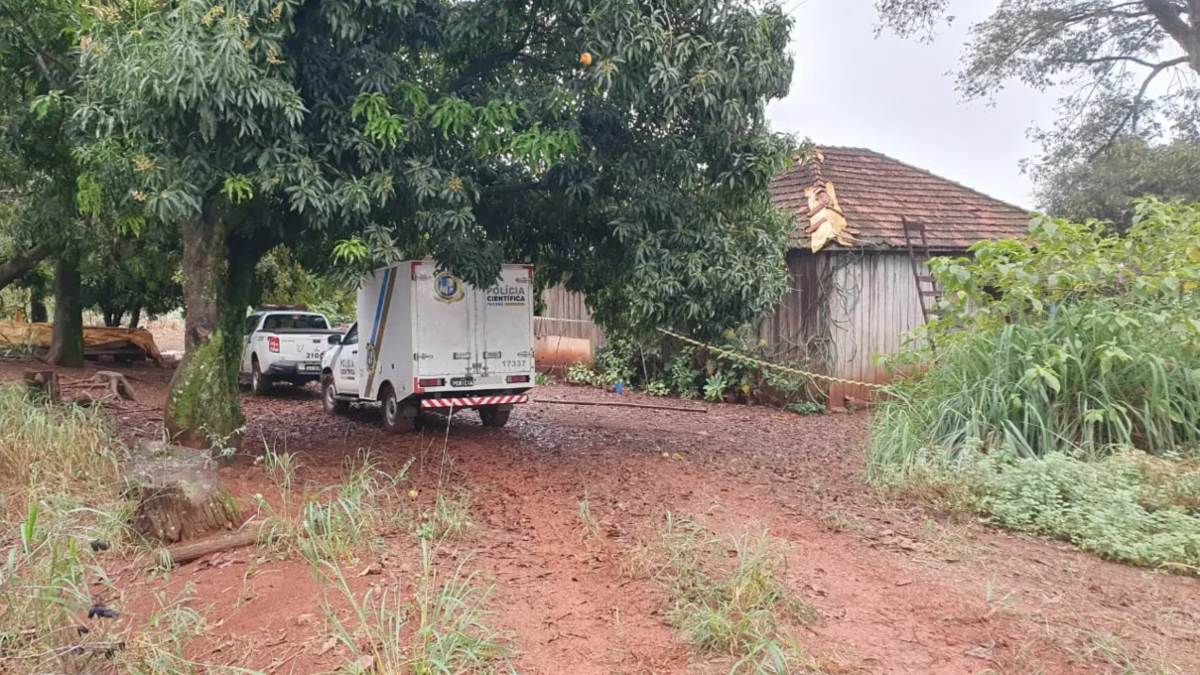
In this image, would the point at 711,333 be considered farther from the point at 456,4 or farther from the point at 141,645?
the point at 141,645

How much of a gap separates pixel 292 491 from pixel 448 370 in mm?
3407

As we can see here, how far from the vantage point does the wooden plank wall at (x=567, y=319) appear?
734 inches

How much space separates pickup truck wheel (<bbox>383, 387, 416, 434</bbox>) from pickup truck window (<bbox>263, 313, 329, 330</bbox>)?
6.30 m

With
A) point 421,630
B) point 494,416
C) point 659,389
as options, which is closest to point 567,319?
point 659,389

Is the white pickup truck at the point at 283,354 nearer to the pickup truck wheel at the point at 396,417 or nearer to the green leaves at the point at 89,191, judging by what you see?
the pickup truck wheel at the point at 396,417

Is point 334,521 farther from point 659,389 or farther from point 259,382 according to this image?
point 259,382

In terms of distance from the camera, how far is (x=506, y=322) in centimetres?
1040

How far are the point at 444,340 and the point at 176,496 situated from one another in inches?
190

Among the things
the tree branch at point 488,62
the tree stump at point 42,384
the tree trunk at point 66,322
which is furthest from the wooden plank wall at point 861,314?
the tree trunk at point 66,322

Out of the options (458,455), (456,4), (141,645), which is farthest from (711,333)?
(141,645)

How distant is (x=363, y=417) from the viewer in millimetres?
12398

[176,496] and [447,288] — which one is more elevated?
[447,288]

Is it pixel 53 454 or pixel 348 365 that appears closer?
pixel 53 454

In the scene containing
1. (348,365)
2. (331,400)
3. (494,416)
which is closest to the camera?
(494,416)
